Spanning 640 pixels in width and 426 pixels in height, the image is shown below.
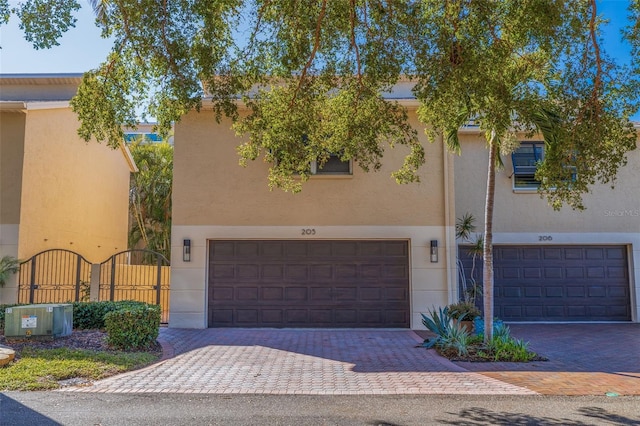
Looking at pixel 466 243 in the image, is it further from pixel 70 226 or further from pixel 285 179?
pixel 70 226

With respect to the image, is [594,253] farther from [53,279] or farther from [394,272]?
[53,279]

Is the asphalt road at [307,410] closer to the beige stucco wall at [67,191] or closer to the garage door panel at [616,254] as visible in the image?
the beige stucco wall at [67,191]

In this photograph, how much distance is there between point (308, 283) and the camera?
523 inches

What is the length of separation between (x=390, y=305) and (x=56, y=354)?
312 inches

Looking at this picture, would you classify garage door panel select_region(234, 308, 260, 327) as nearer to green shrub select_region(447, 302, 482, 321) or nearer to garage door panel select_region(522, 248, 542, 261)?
green shrub select_region(447, 302, 482, 321)

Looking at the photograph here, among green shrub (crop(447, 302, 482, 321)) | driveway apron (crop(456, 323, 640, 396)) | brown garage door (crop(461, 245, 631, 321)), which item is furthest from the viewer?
brown garage door (crop(461, 245, 631, 321))

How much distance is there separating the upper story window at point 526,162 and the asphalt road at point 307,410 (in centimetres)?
907

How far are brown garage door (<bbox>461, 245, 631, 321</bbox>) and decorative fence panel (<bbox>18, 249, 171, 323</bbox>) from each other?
8655 mm

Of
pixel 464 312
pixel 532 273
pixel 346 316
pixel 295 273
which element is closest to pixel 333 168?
pixel 295 273

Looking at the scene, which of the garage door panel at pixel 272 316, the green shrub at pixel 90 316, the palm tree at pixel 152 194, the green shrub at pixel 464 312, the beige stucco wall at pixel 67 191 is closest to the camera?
the green shrub at pixel 464 312

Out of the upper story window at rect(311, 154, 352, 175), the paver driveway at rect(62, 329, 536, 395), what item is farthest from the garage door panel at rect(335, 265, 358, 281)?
the upper story window at rect(311, 154, 352, 175)

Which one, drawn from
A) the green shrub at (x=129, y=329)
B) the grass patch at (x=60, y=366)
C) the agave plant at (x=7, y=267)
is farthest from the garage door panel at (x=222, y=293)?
the agave plant at (x=7, y=267)

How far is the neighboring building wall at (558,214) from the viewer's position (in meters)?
14.4

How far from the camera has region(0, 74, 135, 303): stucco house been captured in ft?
44.2
